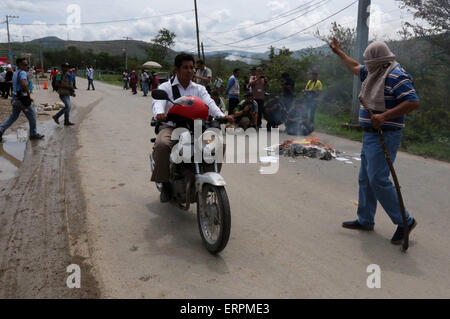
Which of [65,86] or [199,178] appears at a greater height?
[65,86]

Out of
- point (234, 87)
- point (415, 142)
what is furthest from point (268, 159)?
point (234, 87)

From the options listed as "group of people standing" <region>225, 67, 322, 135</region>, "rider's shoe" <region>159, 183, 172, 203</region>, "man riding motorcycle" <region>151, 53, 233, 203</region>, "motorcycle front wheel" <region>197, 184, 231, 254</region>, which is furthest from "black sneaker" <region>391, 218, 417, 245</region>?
"group of people standing" <region>225, 67, 322, 135</region>

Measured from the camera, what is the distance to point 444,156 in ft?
27.3

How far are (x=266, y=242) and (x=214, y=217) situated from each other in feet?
2.11

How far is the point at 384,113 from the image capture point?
3738 mm

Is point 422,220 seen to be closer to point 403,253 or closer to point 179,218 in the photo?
point 403,253

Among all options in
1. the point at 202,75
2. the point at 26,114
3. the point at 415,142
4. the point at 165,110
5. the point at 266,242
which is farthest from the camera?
the point at 202,75

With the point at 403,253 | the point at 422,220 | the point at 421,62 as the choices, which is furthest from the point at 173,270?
the point at 421,62

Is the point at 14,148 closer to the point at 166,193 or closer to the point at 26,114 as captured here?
the point at 26,114

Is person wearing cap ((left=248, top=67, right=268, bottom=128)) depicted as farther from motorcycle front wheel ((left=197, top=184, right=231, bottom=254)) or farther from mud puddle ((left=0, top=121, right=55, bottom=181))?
motorcycle front wheel ((left=197, top=184, right=231, bottom=254))

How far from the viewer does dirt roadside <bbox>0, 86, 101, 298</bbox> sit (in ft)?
10.1

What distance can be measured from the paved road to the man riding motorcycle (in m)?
0.59

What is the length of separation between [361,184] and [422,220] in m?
1.03

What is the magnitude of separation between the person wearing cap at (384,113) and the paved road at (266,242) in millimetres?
509
